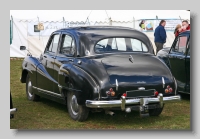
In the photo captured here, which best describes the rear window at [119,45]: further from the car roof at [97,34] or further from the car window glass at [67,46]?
the car window glass at [67,46]

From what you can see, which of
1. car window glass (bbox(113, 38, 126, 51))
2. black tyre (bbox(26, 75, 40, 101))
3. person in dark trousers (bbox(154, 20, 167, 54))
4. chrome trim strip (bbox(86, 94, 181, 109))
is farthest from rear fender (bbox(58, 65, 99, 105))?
person in dark trousers (bbox(154, 20, 167, 54))

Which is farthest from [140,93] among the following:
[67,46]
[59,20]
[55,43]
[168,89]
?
[59,20]

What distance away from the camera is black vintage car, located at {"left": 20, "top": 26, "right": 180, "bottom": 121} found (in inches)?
274

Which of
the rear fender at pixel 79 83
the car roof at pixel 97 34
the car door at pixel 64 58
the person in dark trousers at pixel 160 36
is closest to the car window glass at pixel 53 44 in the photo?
the car door at pixel 64 58

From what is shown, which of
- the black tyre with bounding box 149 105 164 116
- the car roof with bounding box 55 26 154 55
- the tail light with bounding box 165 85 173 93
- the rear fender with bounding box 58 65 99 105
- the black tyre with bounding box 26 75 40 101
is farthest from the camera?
the black tyre with bounding box 26 75 40 101

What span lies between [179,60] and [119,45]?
2.43 metres

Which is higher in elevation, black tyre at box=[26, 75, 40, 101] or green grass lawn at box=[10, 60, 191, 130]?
black tyre at box=[26, 75, 40, 101]

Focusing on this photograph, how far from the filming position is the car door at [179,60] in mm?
9742

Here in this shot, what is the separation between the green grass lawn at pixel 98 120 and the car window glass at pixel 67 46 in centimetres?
117

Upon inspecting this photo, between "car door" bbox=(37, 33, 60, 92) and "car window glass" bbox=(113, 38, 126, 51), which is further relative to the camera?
"car door" bbox=(37, 33, 60, 92)

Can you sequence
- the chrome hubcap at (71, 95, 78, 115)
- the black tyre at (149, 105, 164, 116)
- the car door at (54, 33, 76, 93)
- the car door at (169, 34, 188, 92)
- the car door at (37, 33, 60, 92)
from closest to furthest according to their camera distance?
the chrome hubcap at (71, 95, 78, 115), the car door at (54, 33, 76, 93), the black tyre at (149, 105, 164, 116), the car door at (37, 33, 60, 92), the car door at (169, 34, 188, 92)

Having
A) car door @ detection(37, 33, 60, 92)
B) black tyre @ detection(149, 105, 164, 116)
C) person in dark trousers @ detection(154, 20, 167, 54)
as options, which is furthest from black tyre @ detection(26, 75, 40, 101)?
person in dark trousers @ detection(154, 20, 167, 54)

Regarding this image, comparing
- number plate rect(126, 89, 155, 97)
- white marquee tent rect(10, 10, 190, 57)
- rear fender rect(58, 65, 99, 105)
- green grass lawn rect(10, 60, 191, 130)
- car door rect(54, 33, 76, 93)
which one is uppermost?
white marquee tent rect(10, 10, 190, 57)

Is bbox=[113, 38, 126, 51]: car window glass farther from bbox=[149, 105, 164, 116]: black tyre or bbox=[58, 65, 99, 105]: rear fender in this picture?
bbox=[149, 105, 164, 116]: black tyre
